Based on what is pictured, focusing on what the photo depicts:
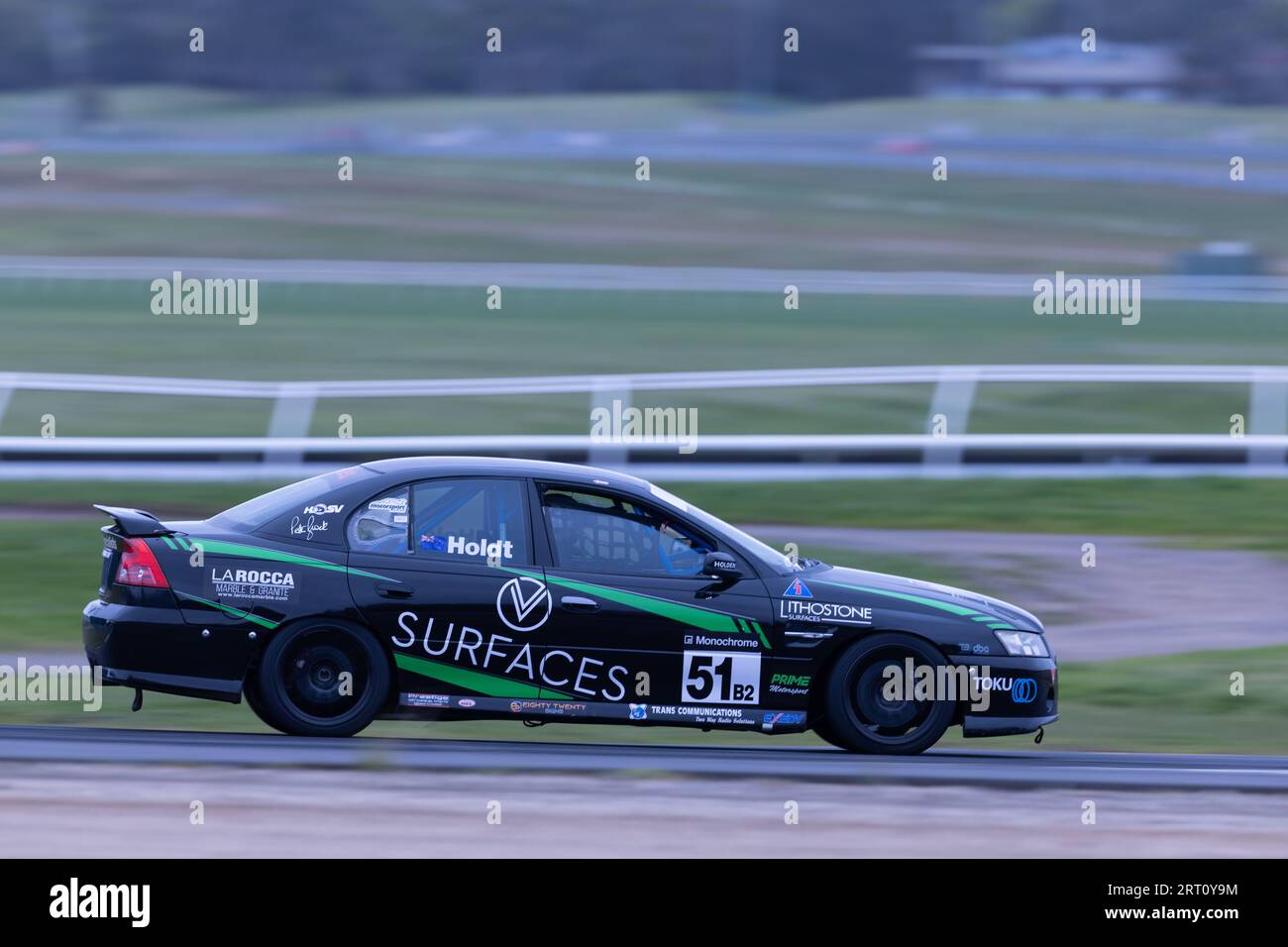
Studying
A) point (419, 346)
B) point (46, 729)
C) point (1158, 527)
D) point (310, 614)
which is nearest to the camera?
point (310, 614)

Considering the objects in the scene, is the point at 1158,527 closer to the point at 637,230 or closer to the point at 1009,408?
the point at 1009,408

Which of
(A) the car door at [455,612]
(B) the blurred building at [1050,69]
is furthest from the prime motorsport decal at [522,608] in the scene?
(B) the blurred building at [1050,69]

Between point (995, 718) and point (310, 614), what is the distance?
3002mm

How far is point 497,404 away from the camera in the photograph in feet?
59.1

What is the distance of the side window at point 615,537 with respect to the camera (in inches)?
310

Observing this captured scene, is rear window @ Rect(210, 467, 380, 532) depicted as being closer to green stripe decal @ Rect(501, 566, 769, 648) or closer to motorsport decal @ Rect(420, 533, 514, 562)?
motorsport decal @ Rect(420, 533, 514, 562)

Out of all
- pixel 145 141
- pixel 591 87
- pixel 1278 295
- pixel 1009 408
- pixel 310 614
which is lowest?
pixel 310 614

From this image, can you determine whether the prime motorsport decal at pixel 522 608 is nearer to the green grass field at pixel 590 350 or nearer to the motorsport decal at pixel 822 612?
the motorsport decal at pixel 822 612

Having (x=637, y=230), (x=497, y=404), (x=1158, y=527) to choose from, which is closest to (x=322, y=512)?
(x=1158, y=527)

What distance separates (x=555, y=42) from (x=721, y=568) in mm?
44466

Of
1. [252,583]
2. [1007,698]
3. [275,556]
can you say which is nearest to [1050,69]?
[1007,698]

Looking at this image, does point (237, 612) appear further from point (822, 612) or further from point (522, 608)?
point (822, 612)

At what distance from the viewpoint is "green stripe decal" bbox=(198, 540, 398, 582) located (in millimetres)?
7695

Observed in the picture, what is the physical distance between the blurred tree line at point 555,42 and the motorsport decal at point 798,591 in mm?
41079
